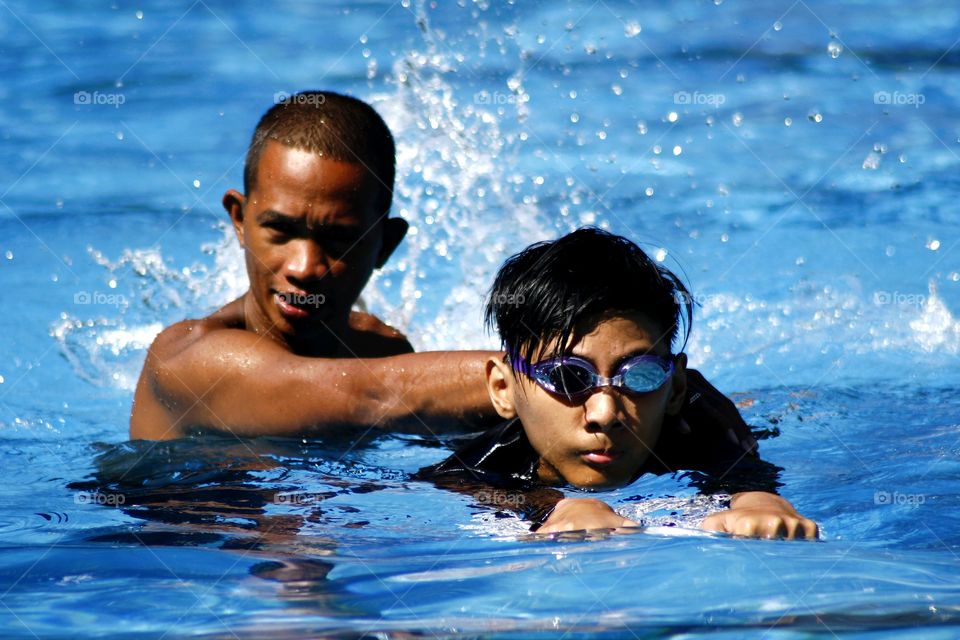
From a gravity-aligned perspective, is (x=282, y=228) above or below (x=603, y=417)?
above

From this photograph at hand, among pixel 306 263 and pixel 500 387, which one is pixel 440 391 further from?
pixel 306 263

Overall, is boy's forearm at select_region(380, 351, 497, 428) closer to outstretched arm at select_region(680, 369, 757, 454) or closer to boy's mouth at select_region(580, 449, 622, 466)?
outstretched arm at select_region(680, 369, 757, 454)

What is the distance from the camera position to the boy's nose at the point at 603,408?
11.3ft

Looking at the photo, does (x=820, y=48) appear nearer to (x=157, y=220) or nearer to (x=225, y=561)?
(x=157, y=220)

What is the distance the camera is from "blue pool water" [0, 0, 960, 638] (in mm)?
2992

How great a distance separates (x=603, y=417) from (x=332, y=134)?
1793 mm

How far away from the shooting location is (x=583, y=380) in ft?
11.4

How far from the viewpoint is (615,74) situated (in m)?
10.5

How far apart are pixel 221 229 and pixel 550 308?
18.9 feet

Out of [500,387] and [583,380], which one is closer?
[583,380]

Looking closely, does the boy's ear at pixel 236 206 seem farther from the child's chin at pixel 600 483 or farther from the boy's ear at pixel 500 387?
the child's chin at pixel 600 483

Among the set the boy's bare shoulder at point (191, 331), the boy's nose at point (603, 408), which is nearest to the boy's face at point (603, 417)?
the boy's nose at point (603, 408)

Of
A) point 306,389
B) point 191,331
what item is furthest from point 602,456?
point 191,331

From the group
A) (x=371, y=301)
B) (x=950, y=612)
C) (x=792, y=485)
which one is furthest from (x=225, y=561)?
(x=371, y=301)
